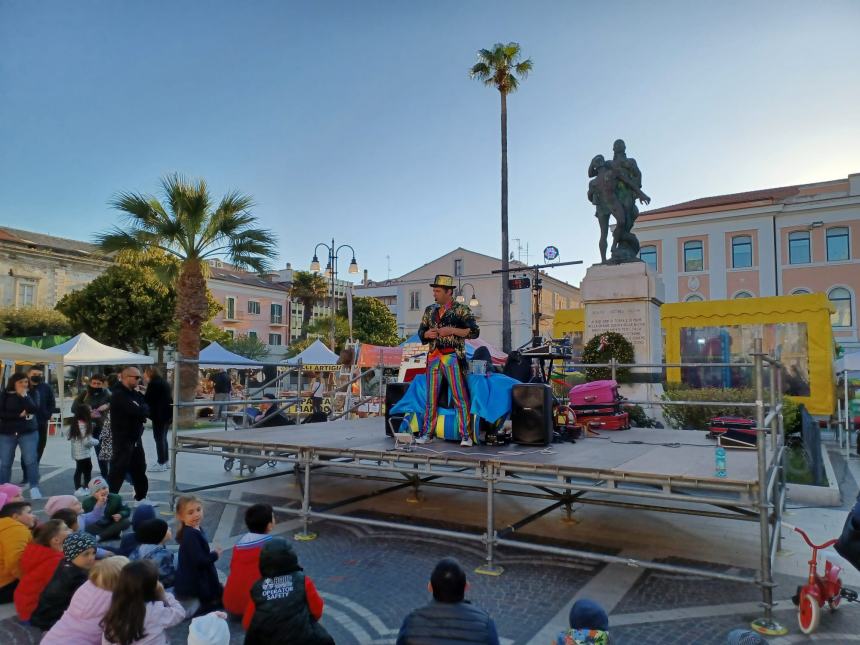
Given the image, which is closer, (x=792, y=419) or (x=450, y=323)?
(x=450, y=323)

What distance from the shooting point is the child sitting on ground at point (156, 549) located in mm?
4664

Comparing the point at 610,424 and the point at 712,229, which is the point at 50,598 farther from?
the point at 712,229

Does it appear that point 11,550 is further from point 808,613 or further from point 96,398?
point 808,613

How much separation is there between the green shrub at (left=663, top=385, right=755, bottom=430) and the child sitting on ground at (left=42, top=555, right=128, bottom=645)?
34.2 feet

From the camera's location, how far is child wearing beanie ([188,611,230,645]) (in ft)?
10.5

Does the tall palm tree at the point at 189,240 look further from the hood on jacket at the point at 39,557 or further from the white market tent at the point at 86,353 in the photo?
the hood on jacket at the point at 39,557

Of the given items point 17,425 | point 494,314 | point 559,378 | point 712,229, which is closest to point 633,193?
point 559,378

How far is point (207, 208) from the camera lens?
18.0 metres

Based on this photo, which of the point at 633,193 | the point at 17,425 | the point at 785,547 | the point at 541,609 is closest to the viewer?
the point at 541,609

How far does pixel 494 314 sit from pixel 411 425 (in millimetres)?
44941

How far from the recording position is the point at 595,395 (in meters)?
8.61

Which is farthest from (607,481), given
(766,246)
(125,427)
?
(766,246)

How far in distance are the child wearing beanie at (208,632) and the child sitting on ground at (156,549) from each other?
1.61 m

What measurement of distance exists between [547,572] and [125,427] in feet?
17.5
